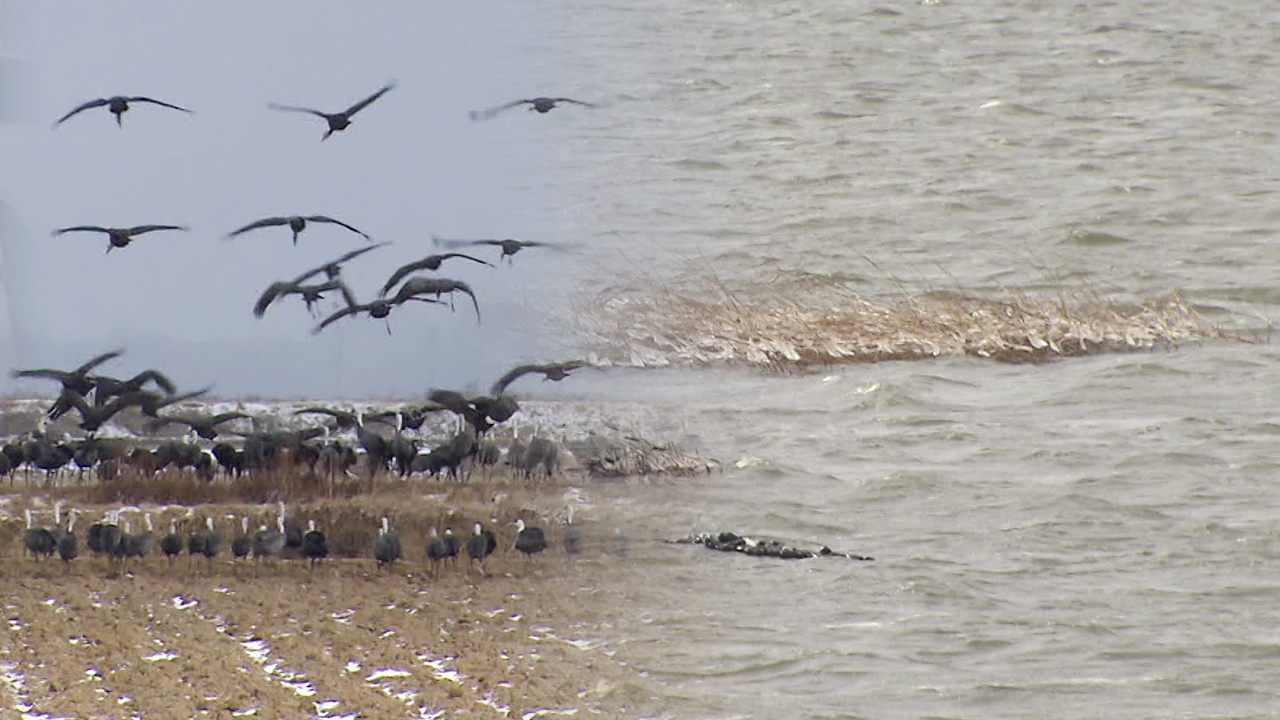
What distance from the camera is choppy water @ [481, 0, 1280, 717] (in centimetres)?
972

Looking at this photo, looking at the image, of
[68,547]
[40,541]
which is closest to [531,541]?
[68,547]

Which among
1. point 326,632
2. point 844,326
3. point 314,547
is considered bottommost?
point 326,632

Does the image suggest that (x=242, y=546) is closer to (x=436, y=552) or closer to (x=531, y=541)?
(x=436, y=552)

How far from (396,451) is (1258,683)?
744 cm

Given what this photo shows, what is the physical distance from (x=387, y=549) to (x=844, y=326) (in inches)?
212

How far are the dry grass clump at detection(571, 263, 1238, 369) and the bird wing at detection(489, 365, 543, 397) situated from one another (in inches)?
50.5

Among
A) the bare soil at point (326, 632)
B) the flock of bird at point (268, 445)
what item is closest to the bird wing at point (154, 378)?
the flock of bird at point (268, 445)

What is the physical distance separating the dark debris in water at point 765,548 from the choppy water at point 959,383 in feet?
0.45

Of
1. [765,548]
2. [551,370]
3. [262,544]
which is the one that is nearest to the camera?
[765,548]

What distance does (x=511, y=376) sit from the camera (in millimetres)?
13133

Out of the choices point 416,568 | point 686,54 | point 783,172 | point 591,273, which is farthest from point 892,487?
point 686,54

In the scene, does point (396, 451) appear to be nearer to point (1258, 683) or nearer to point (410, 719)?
point (410, 719)

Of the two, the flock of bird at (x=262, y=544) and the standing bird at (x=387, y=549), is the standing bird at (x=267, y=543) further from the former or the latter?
the standing bird at (x=387, y=549)

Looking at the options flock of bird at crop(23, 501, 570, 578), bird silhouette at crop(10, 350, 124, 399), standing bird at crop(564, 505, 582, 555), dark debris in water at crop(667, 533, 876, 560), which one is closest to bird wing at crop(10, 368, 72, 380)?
bird silhouette at crop(10, 350, 124, 399)
